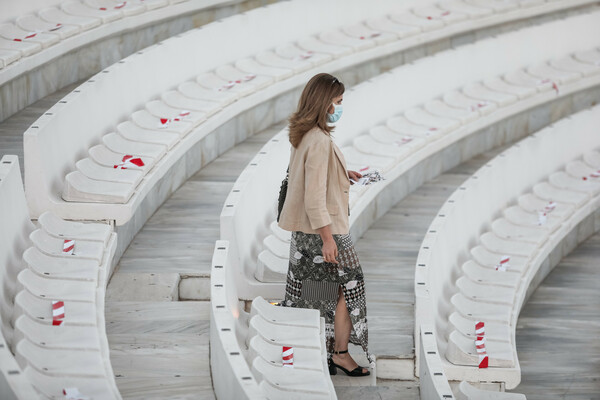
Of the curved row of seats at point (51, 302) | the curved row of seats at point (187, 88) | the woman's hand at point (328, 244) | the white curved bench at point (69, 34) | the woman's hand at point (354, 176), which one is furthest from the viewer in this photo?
the white curved bench at point (69, 34)

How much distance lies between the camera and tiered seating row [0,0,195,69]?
6.34 metres

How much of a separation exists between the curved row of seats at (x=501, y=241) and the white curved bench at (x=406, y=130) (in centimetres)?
48

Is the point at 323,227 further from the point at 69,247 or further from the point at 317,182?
the point at 69,247

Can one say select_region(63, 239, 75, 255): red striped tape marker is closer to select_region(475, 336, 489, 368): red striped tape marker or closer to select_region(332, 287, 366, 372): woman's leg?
select_region(332, 287, 366, 372): woman's leg

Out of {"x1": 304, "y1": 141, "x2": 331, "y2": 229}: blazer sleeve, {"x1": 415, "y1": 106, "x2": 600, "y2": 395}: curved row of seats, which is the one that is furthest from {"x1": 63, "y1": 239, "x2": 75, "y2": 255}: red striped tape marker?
{"x1": 415, "y1": 106, "x2": 600, "y2": 395}: curved row of seats

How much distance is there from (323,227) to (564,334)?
237 centimetres

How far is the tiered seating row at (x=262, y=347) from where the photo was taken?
3682 mm

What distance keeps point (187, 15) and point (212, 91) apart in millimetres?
1531

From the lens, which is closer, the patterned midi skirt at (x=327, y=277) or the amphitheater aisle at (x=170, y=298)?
the amphitheater aisle at (x=170, y=298)

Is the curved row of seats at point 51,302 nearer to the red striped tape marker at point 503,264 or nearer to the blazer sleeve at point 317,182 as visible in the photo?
the blazer sleeve at point 317,182

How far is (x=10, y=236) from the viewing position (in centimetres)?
429

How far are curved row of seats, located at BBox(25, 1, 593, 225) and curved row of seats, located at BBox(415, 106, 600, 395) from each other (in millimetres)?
1433

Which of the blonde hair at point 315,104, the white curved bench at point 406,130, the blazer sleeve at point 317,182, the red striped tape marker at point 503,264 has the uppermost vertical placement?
the blonde hair at point 315,104

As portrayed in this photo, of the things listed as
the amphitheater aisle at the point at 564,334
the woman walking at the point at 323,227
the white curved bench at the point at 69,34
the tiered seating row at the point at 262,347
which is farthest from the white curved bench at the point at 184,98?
the amphitheater aisle at the point at 564,334
